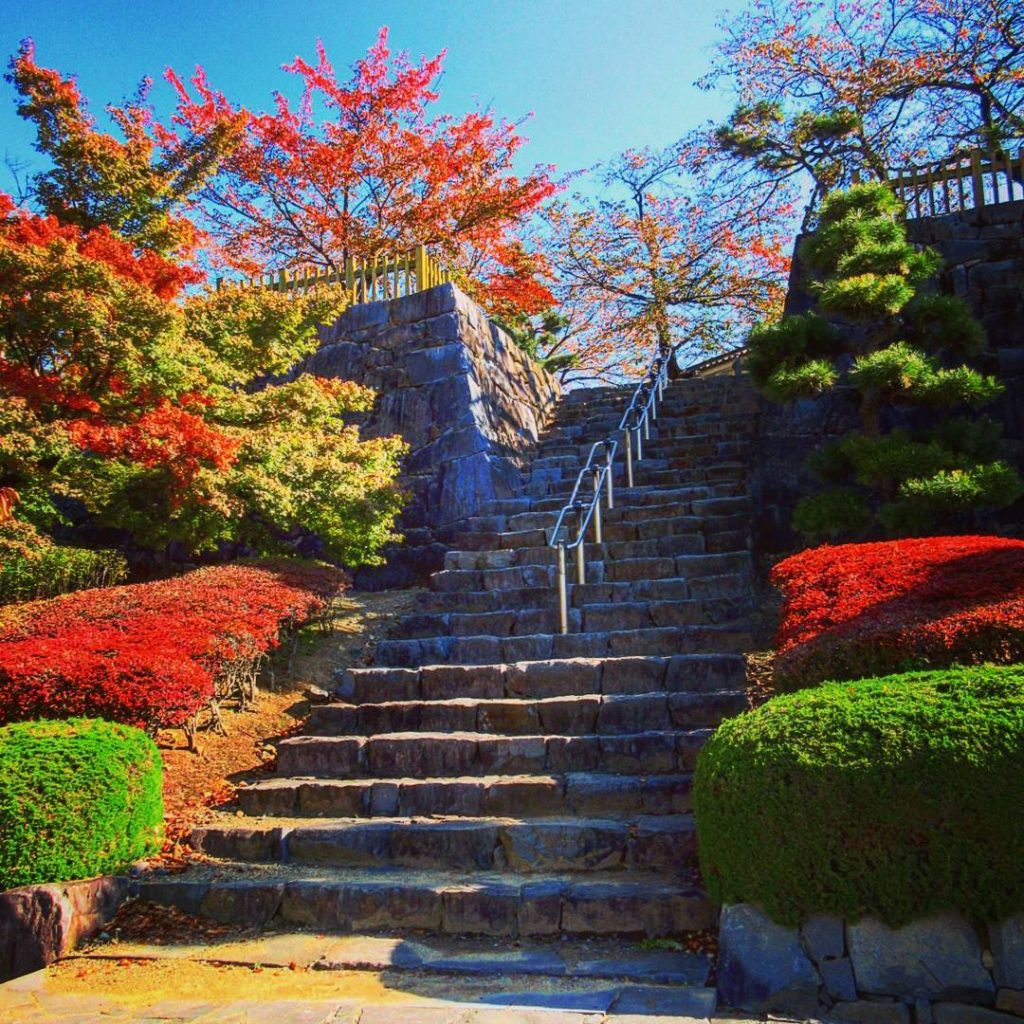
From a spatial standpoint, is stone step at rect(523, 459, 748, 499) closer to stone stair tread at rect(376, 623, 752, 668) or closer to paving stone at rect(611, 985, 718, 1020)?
stone stair tread at rect(376, 623, 752, 668)

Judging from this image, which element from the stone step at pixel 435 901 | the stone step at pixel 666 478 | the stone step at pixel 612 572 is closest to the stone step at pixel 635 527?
the stone step at pixel 612 572

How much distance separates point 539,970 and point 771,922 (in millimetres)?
1080

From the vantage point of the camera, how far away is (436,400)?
11.0 metres

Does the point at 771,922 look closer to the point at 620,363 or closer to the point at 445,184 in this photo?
the point at 445,184

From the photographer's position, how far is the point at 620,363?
20.3m

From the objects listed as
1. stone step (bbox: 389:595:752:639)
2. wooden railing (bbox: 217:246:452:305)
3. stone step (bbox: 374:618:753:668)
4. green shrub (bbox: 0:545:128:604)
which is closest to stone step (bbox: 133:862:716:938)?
stone step (bbox: 374:618:753:668)

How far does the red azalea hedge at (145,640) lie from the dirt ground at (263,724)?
1.23 feet

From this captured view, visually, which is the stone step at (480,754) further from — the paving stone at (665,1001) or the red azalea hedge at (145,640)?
the paving stone at (665,1001)

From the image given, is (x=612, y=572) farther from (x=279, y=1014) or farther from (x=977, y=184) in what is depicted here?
(x=977, y=184)

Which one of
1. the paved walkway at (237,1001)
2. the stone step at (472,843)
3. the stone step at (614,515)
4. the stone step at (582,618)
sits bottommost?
the paved walkway at (237,1001)

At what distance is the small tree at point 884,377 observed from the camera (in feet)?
23.7

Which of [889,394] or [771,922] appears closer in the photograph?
[771,922]

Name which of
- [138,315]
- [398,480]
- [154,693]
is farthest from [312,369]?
[154,693]

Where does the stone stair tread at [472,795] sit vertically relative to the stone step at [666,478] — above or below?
below
